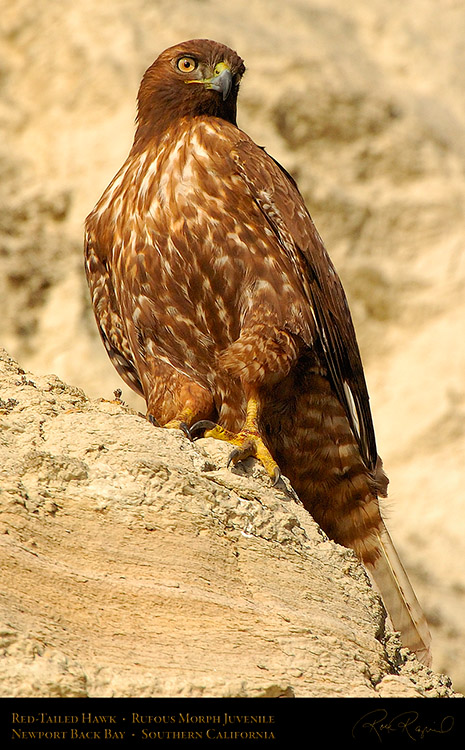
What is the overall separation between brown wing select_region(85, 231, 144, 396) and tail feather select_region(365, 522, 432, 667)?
65.7 inches

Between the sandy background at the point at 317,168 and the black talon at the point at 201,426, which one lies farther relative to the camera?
the sandy background at the point at 317,168

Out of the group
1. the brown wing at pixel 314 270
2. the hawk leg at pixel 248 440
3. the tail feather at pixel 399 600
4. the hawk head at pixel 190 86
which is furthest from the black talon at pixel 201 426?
the hawk head at pixel 190 86

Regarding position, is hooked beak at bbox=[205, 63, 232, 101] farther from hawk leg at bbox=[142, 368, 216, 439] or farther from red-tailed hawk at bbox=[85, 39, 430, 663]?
hawk leg at bbox=[142, 368, 216, 439]

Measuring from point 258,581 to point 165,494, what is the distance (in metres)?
0.44

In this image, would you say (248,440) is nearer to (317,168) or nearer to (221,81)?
(221,81)

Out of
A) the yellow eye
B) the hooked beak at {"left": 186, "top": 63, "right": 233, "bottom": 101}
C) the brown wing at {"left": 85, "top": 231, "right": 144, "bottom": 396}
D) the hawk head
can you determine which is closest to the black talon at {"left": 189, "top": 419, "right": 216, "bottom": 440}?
the brown wing at {"left": 85, "top": 231, "right": 144, "bottom": 396}

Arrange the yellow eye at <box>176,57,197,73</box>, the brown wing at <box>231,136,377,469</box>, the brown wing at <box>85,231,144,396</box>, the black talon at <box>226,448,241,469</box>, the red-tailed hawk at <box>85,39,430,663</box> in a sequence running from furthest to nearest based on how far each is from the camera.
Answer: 1. the yellow eye at <box>176,57,197,73</box>
2. the brown wing at <box>85,231,144,396</box>
3. the brown wing at <box>231,136,377,469</box>
4. the red-tailed hawk at <box>85,39,430,663</box>
5. the black talon at <box>226,448,241,469</box>

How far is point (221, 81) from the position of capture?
19.0 feet

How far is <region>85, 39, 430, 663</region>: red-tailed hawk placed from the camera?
5.16m

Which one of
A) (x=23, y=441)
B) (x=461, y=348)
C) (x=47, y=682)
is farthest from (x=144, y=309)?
(x=461, y=348)

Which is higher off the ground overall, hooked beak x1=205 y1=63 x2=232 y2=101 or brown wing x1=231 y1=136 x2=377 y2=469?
hooked beak x1=205 y1=63 x2=232 y2=101

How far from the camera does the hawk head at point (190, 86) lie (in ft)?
19.0
